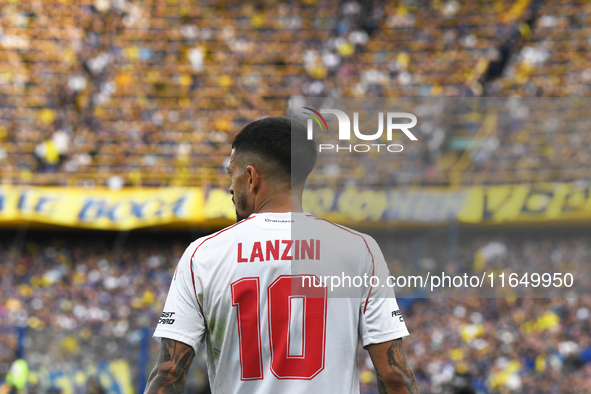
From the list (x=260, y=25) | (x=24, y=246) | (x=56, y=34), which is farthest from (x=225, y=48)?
(x=24, y=246)

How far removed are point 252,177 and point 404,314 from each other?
32.6ft

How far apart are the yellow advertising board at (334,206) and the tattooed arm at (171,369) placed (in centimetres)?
909

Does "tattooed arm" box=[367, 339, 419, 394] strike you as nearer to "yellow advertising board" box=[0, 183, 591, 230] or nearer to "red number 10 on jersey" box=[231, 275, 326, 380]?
"red number 10 on jersey" box=[231, 275, 326, 380]

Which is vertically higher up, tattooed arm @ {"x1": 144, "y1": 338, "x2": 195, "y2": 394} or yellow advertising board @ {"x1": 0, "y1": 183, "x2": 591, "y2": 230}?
tattooed arm @ {"x1": 144, "y1": 338, "x2": 195, "y2": 394}

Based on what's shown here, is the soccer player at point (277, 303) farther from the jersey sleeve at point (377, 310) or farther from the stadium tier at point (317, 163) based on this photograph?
the stadium tier at point (317, 163)

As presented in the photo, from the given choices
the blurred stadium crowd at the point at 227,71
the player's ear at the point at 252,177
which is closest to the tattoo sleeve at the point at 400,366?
the player's ear at the point at 252,177

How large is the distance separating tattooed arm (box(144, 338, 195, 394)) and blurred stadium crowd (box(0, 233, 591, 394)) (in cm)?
593

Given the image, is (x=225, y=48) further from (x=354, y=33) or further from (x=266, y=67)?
(x=354, y=33)

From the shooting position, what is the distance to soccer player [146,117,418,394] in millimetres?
1840

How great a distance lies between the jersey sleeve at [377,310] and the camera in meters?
1.90

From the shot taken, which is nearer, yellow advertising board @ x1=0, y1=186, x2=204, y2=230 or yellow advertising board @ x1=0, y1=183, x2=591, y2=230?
yellow advertising board @ x1=0, y1=183, x2=591, y2=230

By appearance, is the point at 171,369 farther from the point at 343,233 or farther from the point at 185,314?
the point at 343,233

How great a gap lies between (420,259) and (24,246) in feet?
31.0

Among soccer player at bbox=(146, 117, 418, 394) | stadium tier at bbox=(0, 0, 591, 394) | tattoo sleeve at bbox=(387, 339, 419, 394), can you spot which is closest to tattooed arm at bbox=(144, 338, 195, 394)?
soccer player at bbox=(146, 117, 418, 394)
